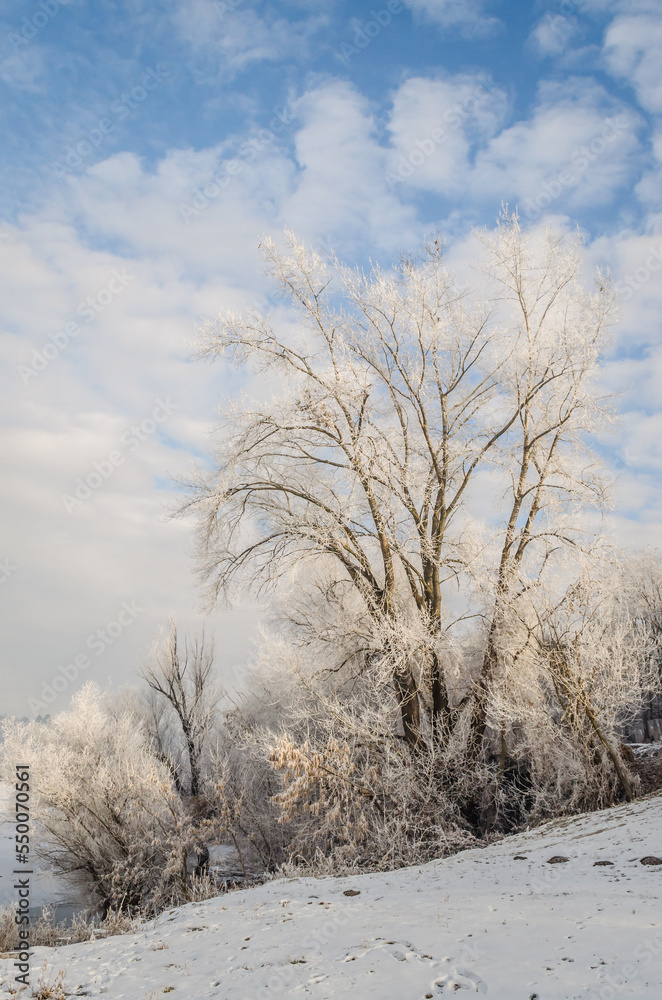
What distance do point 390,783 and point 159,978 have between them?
8.43m

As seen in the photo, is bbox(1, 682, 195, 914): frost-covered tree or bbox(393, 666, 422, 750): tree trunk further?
bbox(1, 682, 195, 914): frost-covered tree

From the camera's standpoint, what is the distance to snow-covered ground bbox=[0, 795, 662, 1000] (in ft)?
13.8

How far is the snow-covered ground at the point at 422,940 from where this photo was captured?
13.8 feet

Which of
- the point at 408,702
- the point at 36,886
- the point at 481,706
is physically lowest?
the point at 36,886

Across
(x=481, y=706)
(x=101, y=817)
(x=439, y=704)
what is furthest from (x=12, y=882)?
(x=481, y=706)

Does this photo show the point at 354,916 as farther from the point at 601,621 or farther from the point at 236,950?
the point at 601,621

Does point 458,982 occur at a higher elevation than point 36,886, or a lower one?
higher

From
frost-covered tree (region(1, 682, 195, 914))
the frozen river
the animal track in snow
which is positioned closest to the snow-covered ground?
the animal track in snow

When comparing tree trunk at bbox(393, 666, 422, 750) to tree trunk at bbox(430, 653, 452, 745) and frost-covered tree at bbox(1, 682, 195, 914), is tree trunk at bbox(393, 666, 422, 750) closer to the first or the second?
tree trunk at bbox(430, 653, 452, 745)

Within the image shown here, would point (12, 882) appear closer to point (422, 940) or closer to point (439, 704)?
point (439, 704)

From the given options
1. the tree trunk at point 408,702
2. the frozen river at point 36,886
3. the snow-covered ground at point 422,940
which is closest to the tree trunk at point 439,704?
the tree trunk at point 408,702

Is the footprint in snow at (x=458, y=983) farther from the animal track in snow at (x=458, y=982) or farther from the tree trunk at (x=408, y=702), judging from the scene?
the tree trunk at (x=408, y=702)

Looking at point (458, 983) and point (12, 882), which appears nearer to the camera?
point (458, 983)

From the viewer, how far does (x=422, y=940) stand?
5121 millimetres
